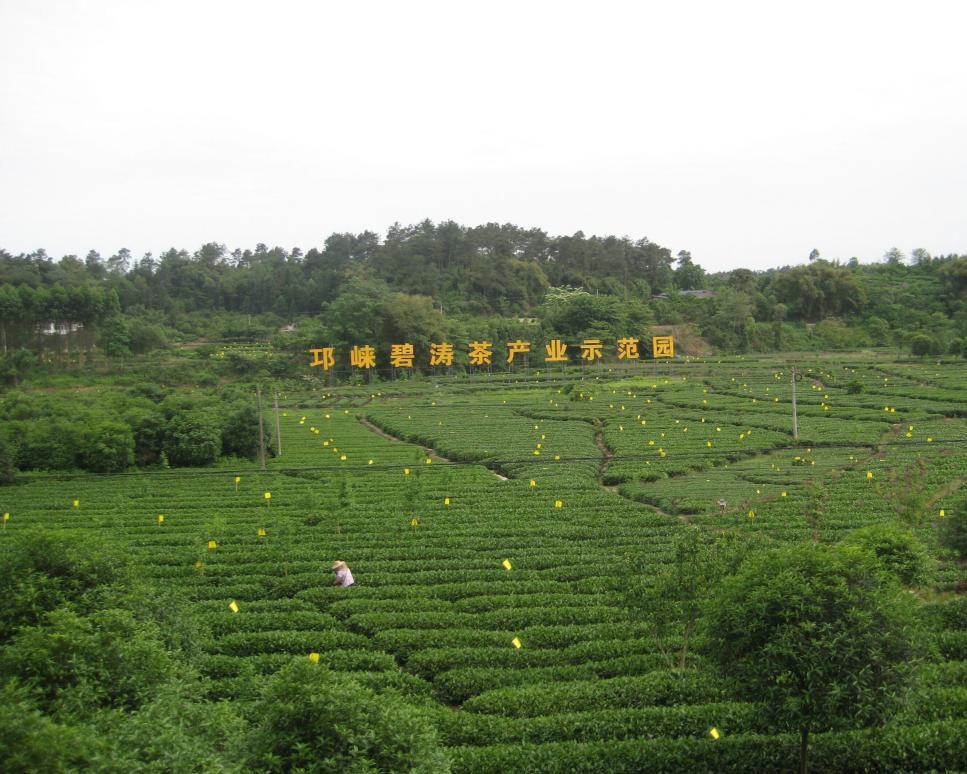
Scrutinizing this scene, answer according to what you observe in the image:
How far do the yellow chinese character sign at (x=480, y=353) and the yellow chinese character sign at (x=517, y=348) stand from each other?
2.10 metres

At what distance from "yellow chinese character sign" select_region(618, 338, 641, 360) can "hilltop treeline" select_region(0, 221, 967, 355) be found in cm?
456

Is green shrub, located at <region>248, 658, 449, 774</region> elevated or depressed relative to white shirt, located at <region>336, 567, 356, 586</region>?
elevated

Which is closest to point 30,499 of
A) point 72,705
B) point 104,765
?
point 72,705

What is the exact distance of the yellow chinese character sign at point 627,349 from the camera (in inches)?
3161

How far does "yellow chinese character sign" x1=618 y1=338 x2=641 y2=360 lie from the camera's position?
3161 inches

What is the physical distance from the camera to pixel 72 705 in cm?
1104

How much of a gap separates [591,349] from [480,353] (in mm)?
11336

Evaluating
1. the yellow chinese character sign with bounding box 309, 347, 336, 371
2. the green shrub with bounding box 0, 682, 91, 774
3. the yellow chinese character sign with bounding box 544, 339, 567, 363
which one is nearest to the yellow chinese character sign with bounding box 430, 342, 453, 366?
the yellow chinese character sign with bounding box 309, 347, 336, 371

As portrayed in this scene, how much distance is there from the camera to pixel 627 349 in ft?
269

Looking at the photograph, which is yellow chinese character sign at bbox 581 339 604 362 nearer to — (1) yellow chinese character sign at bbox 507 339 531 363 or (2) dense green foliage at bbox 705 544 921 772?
(1) yellow chinese character sign at bbox 507 339 531 363

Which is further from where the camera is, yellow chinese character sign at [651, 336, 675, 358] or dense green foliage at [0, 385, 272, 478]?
yellow chinese character sign at [651, 336, 675, 358]

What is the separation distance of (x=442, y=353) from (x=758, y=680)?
6863cm

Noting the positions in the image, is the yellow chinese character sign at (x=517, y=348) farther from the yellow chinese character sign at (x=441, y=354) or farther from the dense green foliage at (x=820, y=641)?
the dense green foliage at (x=820, y=641)

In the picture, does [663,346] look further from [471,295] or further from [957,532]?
[957,532]
